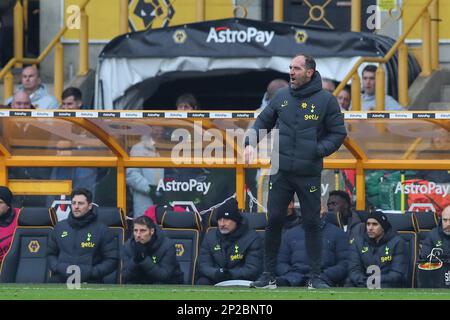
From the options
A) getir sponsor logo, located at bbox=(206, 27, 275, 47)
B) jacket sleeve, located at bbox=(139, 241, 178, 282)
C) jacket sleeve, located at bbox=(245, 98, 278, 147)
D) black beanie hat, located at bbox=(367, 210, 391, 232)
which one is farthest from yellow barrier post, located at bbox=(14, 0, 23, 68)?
jacket sleeve, located at bbox=(245, 98, 278, 147)

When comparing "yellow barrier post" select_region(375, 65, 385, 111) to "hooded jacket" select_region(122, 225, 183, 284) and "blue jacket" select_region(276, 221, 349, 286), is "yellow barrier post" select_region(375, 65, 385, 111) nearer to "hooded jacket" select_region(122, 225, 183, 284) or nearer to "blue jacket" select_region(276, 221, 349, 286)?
"blue jacket" select_region(276, 221, 349, 286)

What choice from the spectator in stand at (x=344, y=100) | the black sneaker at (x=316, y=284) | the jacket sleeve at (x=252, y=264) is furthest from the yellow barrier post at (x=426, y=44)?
the black sneaker at (x=316, y=284)

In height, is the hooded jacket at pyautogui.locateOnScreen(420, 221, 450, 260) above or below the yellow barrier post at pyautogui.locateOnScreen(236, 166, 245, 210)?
below

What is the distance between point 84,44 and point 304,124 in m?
7.53

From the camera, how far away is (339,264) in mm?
18391

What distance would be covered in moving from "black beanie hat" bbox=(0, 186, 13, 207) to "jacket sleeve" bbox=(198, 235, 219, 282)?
2129 millimetres

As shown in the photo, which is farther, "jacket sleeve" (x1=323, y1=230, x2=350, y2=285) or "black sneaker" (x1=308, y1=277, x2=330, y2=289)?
"jacket sleeve" (x1=323, y1=230, x2=350, y2=285)

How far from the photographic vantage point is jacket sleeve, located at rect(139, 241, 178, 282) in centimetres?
1856

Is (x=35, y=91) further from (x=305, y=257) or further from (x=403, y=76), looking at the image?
(x=305, y=257)

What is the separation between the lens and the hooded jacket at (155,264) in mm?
18562

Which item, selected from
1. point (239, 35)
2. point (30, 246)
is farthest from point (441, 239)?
point (239, 35)

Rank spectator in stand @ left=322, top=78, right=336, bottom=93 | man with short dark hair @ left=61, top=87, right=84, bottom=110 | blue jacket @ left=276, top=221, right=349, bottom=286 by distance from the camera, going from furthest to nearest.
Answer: spectator in stand @ left=322, top=78, right=336, bottom=93, man with short dark hair @ left=61, top=87, right=84, bottom=110, blue jacket @ left=276, top=221, right=349, bottom=286

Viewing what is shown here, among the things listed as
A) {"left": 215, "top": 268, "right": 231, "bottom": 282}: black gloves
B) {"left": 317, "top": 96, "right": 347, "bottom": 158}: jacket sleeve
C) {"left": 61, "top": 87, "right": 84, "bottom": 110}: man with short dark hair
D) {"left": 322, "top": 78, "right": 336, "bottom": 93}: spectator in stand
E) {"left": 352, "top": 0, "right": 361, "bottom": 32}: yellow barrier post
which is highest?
{"left": 352, "top": 0, "right": 361, "bottom": 32}: yellow barrier post
